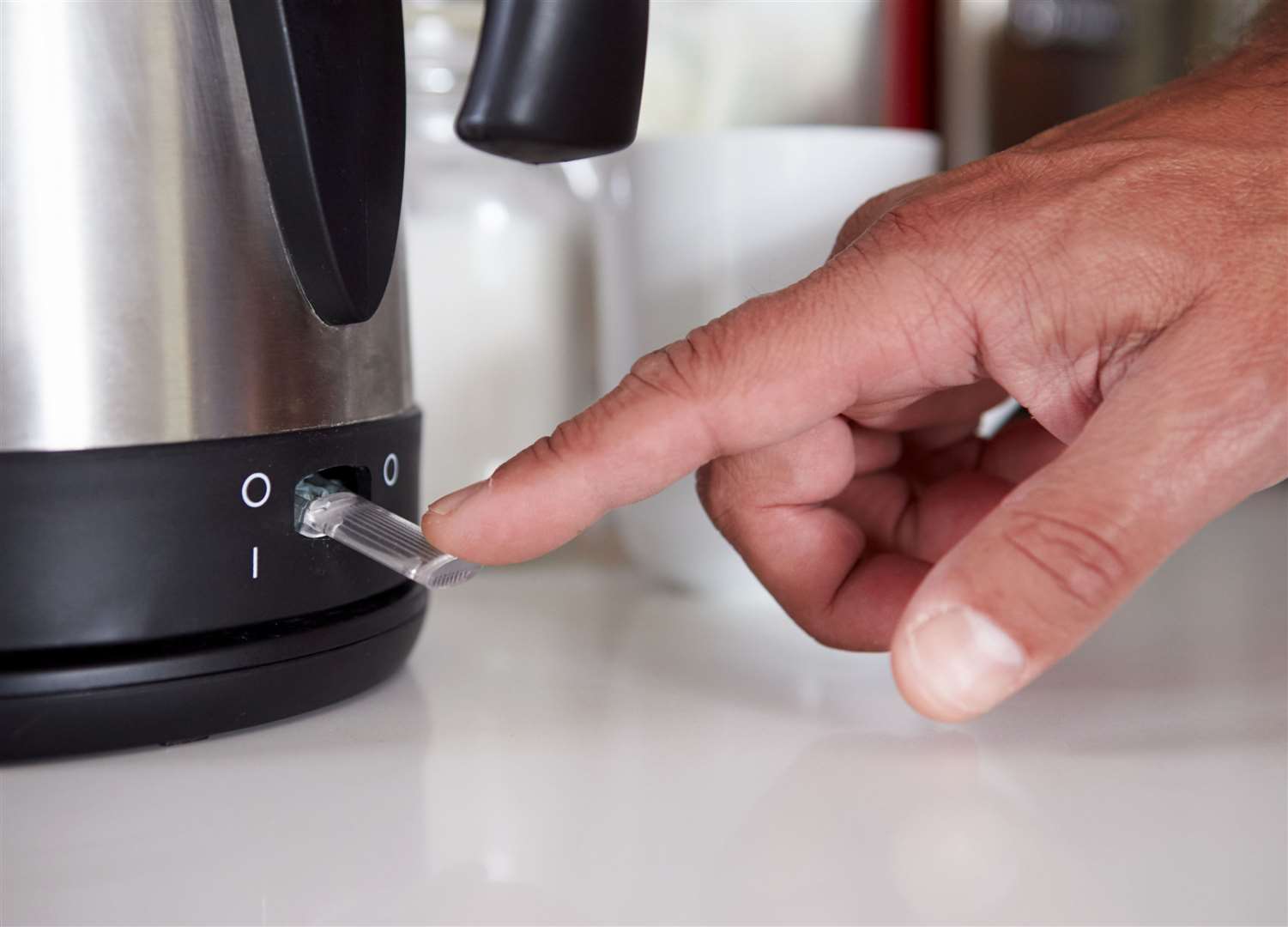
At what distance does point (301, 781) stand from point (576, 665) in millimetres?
157

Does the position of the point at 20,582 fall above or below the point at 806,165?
below

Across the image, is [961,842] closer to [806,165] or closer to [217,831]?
[217,831]

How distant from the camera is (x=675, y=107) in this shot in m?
0.86

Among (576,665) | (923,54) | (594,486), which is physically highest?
(923,54)

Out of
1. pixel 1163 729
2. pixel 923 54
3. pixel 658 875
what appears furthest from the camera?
pixel 923 54

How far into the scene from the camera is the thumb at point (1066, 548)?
0.91ft

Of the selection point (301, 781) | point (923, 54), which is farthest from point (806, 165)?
point (923, 54)

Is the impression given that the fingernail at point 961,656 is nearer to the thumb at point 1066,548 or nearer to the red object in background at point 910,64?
the thumb at point 1066,548

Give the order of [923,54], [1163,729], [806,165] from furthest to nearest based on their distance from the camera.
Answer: [923,54] → [806,165] → [1163,729]

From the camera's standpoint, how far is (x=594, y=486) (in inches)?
14.7

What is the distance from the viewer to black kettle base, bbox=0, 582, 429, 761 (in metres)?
0.36

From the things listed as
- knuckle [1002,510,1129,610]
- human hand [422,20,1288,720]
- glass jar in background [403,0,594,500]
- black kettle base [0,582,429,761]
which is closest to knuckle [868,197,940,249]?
human hand [422,20,1288,720]

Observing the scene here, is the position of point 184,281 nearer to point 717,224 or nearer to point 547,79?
point 547,79

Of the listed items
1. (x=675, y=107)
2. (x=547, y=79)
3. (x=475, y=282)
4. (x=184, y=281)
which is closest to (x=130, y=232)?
(x=184, y=281)
